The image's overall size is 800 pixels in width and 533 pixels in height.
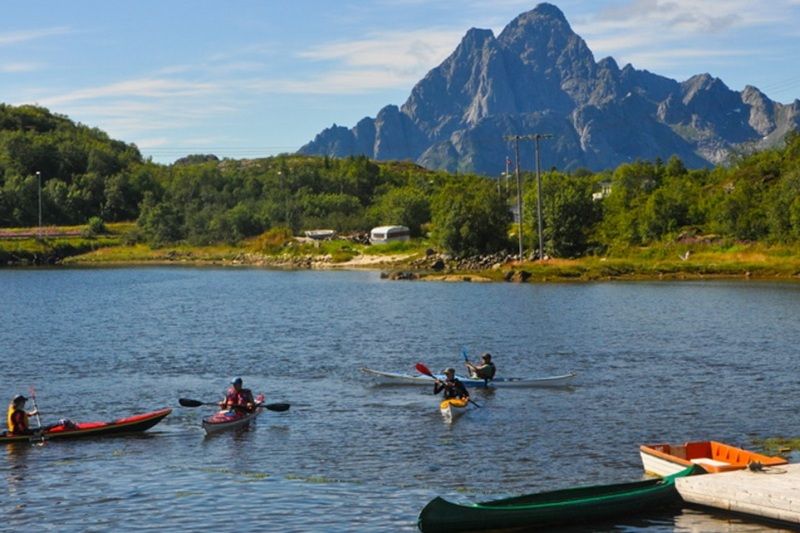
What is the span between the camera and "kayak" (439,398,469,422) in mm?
45969

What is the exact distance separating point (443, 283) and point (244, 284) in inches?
Result: 1143

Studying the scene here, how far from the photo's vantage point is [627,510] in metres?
30.4

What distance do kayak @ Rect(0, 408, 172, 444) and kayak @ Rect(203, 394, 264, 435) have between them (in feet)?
6.72

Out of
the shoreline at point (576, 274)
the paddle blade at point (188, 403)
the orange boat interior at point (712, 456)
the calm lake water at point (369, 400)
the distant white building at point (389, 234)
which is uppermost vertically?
the distant white building at point (389, 234)

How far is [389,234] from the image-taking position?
19312cm

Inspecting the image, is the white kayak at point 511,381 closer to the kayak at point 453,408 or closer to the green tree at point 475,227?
the kayak at point 453,408

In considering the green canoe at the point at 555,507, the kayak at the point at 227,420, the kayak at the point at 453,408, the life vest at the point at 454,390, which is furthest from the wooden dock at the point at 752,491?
the kayak at the point at 227,420

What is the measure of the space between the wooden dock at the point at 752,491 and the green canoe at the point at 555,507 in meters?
0.74

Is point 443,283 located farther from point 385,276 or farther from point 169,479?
point 169,479

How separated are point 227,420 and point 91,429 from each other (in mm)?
5579

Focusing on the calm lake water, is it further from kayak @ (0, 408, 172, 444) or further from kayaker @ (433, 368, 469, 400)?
kayaker @ (433, 368, 469, 400)

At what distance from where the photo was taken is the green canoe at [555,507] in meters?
28.2

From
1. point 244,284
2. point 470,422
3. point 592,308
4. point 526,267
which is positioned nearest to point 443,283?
point 526,267

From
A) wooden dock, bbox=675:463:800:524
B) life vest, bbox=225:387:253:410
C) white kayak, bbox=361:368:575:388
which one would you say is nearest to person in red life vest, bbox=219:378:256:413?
life vest, bbox=225:387:253:410
